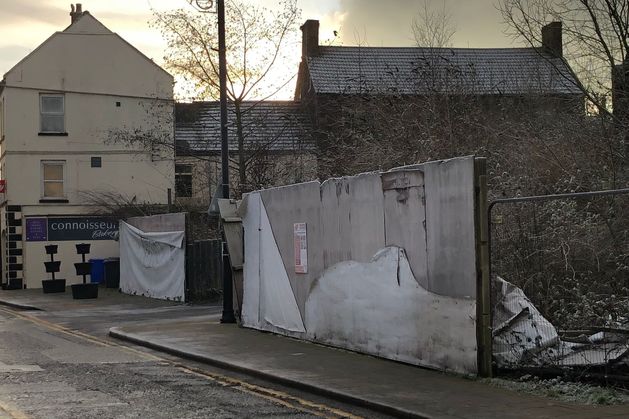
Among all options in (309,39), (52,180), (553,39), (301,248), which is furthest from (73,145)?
(553,39)

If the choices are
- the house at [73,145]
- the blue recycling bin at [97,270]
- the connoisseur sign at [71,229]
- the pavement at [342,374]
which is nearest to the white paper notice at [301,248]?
the pavement at [342,374]

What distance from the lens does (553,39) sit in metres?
16.3

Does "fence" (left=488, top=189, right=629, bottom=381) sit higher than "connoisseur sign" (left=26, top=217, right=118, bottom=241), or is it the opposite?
"connoisseur sign" (left=26, top=217, right=118, bottom=241)

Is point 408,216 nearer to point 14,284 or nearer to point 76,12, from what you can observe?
point 14,284

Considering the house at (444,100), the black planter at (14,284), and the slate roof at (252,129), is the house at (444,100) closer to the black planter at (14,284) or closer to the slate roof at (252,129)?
the slate roof at (252,129)

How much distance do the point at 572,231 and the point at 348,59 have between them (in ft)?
111

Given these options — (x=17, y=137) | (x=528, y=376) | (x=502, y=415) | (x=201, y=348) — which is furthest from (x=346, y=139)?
(x=17, y=137)

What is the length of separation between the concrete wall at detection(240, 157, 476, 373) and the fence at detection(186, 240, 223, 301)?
783cm

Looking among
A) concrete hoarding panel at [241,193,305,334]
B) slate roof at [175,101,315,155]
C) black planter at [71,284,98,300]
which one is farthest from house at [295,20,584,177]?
black planter at [71,284,98,300]

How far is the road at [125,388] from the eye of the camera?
8133 mm

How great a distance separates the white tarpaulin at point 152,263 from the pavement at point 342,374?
14.8ft

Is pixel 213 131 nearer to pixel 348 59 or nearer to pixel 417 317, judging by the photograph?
pixel 348 59

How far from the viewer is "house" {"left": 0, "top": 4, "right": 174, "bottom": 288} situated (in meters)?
34.4

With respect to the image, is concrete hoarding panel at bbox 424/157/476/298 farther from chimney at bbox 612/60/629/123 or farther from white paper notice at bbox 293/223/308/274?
chimney at bbox 612/60/629/123
